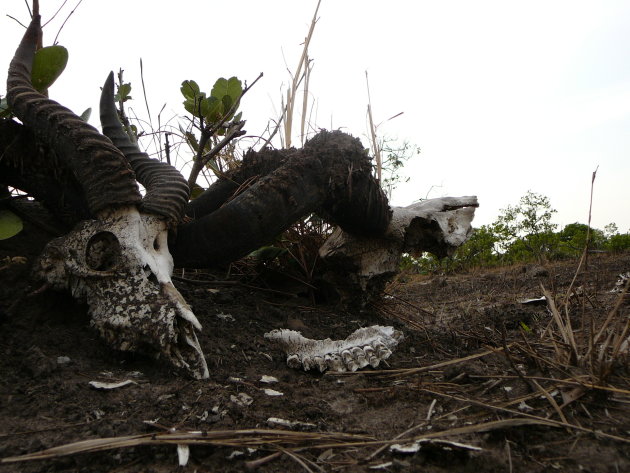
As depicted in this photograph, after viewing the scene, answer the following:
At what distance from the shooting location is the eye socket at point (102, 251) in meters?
2.09

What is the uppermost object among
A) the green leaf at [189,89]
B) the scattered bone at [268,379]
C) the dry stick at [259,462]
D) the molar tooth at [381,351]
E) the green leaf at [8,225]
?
the green leaf at [189,89]

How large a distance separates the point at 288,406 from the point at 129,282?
2.69 ft

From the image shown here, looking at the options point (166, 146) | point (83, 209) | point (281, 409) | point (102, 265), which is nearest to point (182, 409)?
point (281, 409)

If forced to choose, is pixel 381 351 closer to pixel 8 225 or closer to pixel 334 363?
pixel 334 363

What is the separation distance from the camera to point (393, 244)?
3.20m

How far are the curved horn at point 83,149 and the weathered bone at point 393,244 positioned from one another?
136 centimetres

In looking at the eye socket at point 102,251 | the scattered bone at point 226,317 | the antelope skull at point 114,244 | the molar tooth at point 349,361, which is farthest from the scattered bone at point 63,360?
the molar tooth at point 349,361

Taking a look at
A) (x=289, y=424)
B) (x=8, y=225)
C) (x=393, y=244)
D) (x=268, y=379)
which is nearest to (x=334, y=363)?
(x=268, y=379)

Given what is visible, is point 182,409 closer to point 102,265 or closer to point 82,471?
point 82,471

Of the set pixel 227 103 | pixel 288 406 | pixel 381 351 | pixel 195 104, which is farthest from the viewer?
pixel 227 103

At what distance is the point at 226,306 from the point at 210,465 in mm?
1626

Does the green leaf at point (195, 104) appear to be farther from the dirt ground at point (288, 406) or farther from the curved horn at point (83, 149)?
the dirt ground at point (288, 406)

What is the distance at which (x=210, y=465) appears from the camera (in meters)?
1.27

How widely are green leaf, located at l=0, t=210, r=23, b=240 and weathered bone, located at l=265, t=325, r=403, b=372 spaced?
1219mm
